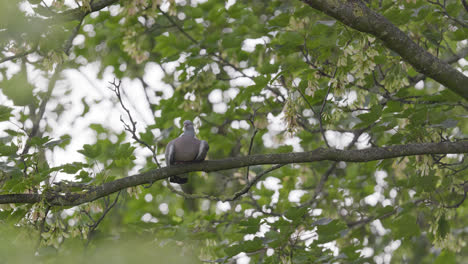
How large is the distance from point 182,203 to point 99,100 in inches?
114

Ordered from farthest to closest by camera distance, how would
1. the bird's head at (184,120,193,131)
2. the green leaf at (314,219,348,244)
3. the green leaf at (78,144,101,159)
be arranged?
the bird's head at (184,120,193,131) → the green leaf at (78,144,101,159) → the green leaf at (314,219,348,244)

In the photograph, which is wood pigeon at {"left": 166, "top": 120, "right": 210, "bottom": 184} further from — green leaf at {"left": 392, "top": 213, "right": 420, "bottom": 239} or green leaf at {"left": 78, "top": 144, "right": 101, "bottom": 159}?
green leaf at {"left": 392, "top": 213, "right": 420, "bottom": 239}

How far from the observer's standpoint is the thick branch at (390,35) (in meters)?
3.60

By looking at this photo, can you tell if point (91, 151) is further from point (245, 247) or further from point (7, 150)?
point (245, 247)

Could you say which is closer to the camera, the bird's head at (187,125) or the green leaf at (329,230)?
the green leaf at (329,230)

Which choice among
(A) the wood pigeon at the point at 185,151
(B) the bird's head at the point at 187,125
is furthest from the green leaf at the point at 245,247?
(B) the bird's head at the point at 187,125

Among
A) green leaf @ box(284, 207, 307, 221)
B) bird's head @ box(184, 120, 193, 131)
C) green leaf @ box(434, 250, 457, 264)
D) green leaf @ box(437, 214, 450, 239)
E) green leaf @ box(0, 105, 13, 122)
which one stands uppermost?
green leaf @ box(0, 105, 13, 122)

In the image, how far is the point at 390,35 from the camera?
3.79 meters

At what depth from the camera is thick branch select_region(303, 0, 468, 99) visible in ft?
11.8

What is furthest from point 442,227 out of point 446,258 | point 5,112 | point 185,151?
point 5,112

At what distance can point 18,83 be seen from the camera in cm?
504

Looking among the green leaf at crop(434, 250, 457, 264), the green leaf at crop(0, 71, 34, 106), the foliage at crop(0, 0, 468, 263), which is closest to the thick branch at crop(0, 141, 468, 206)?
the foliage at crop(0, 0, 468, 263)

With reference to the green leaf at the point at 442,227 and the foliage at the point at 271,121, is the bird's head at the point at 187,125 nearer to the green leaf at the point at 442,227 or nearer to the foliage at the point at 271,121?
the foliage at the point at 271,121

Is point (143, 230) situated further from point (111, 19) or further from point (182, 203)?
point (182, 203)
